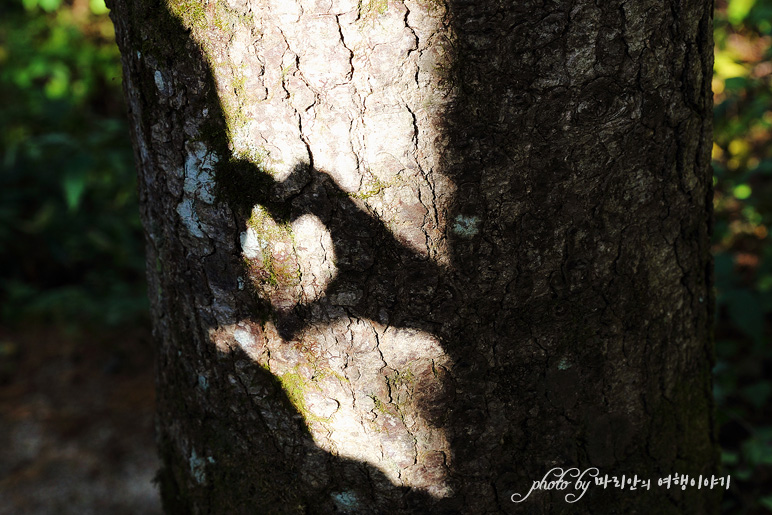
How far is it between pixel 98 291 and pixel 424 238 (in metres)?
4.00

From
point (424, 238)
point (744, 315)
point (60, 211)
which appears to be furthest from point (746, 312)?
point (60, 211)

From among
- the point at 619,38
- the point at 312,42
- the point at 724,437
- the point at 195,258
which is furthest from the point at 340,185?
the point at 724,437

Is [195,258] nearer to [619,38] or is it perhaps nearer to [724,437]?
[619,38]

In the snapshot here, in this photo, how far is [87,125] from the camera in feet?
14.3

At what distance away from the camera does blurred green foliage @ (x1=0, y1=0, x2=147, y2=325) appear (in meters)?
3.71

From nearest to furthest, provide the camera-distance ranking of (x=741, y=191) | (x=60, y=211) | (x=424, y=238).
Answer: (x=424, y=238) < (x=741, y=191) < (x=60, y=211)

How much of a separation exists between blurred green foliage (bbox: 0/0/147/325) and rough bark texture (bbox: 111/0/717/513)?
2534mm

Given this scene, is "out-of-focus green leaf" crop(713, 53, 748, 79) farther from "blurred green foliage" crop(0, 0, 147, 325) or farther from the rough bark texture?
"blurred green foliage" crop(0, 0, 147, 325)

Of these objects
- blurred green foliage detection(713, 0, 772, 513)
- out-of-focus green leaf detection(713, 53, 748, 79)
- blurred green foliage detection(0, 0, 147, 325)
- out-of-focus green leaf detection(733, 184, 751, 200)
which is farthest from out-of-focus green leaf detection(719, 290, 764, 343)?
blurred green foliage detection(0, 0, 147, 325)

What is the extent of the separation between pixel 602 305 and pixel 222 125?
811 mm

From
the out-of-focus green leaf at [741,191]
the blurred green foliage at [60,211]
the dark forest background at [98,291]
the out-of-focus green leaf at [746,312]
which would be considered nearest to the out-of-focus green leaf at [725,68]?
the dark forest background at [98,291]

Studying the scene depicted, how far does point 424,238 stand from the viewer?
1.02 m

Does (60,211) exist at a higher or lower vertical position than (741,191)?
higher

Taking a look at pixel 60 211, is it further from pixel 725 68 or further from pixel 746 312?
pixel 725 68
